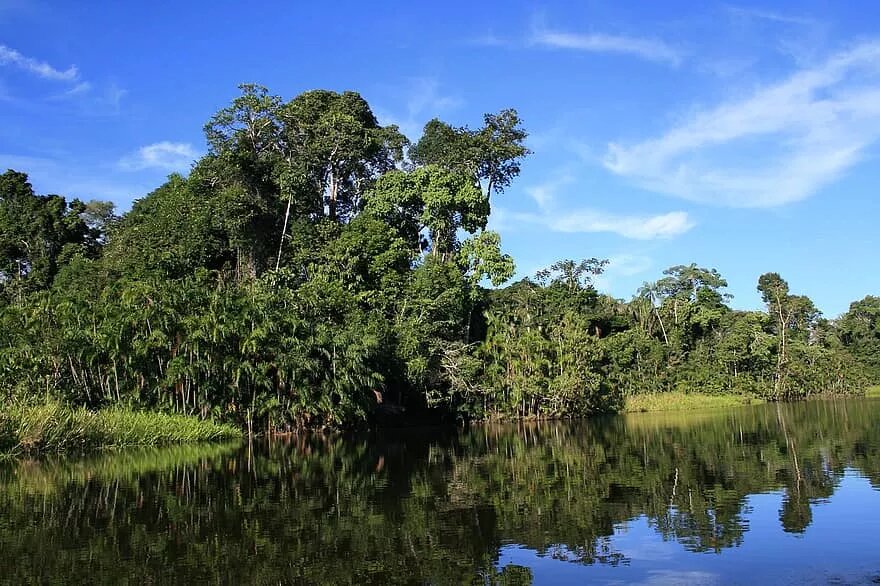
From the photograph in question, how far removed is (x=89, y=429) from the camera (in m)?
20.4

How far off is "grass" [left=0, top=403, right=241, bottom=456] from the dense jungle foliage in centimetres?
120

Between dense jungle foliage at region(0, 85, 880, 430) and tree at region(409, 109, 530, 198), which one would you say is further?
tree at region(409, 109, 530, 198)

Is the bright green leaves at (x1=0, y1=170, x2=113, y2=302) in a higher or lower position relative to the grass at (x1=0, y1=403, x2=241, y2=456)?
higher

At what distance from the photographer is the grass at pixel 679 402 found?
42.1 meters

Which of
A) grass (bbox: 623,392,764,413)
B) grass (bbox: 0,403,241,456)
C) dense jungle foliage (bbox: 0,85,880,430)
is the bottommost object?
grass (bbox: 623,392,764,413)

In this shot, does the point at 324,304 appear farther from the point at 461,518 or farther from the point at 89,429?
the point at 461,518

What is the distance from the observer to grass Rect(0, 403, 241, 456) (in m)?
18.6

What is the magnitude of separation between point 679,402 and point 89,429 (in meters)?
34.7

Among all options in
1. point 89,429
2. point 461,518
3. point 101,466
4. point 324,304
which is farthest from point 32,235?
point 461,518

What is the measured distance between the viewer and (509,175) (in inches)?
1668

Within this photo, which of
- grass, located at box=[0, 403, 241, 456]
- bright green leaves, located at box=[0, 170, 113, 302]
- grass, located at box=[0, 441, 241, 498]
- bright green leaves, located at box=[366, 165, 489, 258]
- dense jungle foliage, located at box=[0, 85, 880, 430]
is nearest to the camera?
grass, located at box=[0, 441, 241, 498]

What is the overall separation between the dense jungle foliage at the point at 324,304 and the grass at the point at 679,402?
0.94 metres

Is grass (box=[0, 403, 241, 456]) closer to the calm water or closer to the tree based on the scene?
the calm water

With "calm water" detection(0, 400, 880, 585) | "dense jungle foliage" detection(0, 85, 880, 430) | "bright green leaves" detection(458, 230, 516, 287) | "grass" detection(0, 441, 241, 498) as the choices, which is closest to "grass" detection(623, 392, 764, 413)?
"dense jungle foliage" detection(0, 85, 880, 430)
